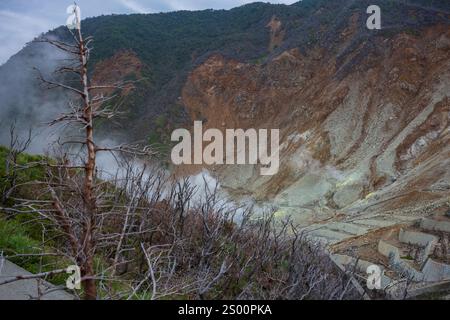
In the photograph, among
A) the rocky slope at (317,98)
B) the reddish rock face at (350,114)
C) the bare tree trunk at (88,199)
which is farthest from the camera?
the reddish rock face at (350,114)

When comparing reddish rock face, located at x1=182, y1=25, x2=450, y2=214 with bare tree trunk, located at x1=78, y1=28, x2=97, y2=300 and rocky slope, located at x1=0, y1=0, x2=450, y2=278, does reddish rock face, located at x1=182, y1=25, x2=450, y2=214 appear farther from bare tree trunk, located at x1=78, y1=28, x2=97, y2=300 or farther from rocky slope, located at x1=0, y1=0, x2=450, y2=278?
bare tree trunk, located at x1=78, y1=28, x2=97, y2=300

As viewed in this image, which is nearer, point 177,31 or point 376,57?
point 376,57

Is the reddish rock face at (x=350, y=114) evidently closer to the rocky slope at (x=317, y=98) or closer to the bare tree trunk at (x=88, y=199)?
the rocky slope at (x=317, y=98)

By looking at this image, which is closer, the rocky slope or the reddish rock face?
the rocky slope

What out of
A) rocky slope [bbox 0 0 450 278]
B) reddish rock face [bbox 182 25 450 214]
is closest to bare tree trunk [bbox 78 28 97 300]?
rocky slope [bbox 0 0 450 278]

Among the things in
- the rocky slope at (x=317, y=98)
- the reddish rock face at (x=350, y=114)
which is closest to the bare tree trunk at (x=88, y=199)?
the rocky slope at (x=317, y=98)

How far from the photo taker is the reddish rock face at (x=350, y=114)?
92.9ft

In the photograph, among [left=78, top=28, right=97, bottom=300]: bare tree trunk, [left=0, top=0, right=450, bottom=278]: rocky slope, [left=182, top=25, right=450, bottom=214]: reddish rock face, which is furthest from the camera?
[left=182, top=25, right=450, bottom=214]: reddish rock face

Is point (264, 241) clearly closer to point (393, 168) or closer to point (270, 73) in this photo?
point (393, 168)

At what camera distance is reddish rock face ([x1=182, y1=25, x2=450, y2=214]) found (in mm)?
28328
